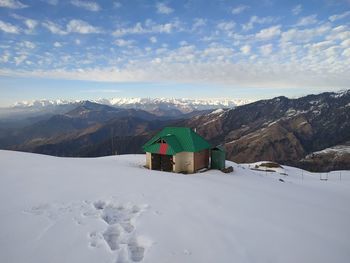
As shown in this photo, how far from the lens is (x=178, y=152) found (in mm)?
29078

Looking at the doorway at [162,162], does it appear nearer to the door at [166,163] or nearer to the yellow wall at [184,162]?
the door at [166,163]

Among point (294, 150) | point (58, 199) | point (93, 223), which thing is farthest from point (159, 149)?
point (294, 150)

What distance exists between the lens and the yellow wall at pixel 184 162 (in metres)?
29.2

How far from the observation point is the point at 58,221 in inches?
394

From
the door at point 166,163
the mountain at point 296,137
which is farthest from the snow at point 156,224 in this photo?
the mountain at point 296,137

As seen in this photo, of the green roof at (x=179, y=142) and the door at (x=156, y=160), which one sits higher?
the green roof at (x=179, y=142)

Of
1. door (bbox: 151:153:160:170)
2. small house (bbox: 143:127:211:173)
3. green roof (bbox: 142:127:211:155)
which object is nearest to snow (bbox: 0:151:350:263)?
small house (bbox: 143:127:211:173)

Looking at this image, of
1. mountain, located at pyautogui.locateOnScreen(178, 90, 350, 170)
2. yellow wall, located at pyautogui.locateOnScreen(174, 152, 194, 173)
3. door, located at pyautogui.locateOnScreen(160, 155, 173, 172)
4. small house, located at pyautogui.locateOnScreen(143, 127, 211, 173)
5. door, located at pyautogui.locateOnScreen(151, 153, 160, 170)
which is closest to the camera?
yellow wall, located at pyautogui.locateOnScreen(174, 152, 194, 173)

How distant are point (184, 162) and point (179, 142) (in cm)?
252

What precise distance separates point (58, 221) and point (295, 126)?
608 ft

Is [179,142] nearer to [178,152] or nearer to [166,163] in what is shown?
[178,152]

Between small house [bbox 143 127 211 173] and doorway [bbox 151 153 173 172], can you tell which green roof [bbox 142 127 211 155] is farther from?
doorway [bbox 151 153 173 172]

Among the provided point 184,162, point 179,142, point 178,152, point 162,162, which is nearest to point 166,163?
point 162,162

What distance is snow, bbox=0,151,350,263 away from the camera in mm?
8250
